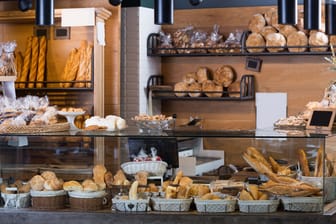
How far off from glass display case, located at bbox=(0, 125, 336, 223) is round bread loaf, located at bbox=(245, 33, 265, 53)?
84.8 inches

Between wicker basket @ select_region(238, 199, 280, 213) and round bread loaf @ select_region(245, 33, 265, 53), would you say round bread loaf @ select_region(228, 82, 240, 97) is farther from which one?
wicker basket @ select_region(238, 199, 280, 213)

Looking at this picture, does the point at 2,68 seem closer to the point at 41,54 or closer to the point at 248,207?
the point at 41,54

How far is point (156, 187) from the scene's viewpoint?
10.0ft

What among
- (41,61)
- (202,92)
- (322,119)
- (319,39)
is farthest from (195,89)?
(322,119)

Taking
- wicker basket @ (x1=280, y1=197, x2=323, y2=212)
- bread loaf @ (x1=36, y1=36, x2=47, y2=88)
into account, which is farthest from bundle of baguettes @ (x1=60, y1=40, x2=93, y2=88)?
wicker basket @ (x1=280, y1=197, x2=323, y2=212)

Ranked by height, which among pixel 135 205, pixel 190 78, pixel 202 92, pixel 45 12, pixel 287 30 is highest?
pixel 287 30

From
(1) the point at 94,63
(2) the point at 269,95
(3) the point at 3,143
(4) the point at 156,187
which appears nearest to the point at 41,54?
(1) the point at 94,63

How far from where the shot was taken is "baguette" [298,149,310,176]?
118 inches

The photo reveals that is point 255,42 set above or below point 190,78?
above

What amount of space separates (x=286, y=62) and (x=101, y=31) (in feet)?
5.00

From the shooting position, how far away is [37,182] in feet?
10.2

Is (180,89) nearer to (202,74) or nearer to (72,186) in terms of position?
(202,74)

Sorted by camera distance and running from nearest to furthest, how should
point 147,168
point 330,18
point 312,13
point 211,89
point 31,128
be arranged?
point 147,168
point 31,128
point 312,13
point 330,18
point 211,89

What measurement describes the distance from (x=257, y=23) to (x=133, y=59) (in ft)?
3.45
